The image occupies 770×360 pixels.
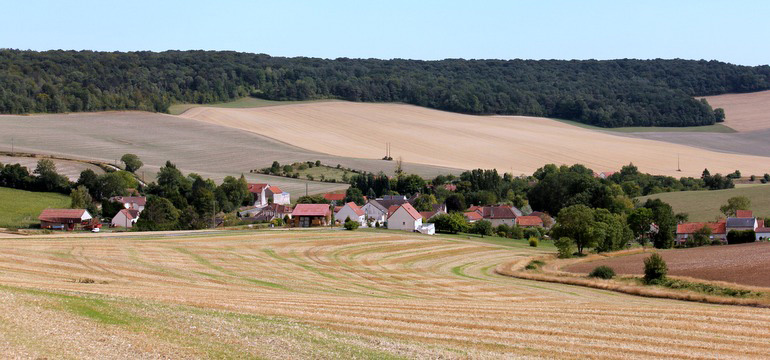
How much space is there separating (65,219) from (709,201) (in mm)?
70395

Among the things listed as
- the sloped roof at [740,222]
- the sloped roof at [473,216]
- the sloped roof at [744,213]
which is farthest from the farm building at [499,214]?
the sloped roof at [740,222]

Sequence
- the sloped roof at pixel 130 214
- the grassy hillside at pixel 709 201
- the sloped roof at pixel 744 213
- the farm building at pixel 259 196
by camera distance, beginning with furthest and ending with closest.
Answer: the farm building at pixel 259 196 < the grassy hillside at pixel 709 201 < the sloped roof at pixel 130 214 < the sloped roof at pixel 744 213

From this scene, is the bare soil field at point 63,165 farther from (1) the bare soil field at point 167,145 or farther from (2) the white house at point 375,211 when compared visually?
(2) the white house at point 375,211

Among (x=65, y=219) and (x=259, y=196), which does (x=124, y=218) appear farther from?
(x=259, y=196)

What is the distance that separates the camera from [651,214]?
89.5 meters

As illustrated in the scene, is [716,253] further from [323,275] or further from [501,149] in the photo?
[501,149]

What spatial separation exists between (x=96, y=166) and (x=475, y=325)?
10090 centimetres

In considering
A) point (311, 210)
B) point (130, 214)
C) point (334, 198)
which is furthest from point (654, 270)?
point (334, 198)

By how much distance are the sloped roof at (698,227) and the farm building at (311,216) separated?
35.5 meters

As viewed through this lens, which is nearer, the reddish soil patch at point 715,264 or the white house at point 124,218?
the reddish soil patch at point 715,264

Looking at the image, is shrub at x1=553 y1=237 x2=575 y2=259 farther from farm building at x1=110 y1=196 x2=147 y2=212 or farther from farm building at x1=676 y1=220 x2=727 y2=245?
farm building at x1=110 y1=196 x2=147 y2=212

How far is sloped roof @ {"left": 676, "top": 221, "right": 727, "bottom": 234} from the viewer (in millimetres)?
87825

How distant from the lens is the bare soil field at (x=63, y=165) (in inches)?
4387

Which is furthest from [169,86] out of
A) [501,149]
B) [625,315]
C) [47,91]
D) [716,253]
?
[625,315]
